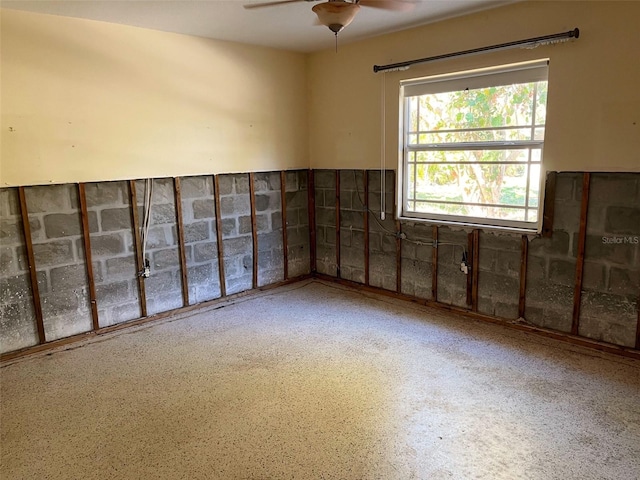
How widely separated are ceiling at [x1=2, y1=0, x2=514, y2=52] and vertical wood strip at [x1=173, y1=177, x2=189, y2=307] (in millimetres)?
1377

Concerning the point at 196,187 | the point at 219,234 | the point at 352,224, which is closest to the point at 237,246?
the point at 219,234

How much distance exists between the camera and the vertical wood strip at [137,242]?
3.90 metres

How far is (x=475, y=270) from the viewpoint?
3.95 meters

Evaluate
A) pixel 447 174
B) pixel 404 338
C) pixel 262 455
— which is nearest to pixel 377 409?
pixel 262 455

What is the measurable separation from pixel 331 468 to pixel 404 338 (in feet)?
5.47

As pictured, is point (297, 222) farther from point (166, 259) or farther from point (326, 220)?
point (166, 259)

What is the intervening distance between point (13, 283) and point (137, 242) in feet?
3.20

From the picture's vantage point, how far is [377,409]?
263 centimetres

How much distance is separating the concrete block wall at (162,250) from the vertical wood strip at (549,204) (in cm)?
324

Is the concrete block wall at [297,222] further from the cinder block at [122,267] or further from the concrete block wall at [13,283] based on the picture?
the concrete block wall at [13,283]

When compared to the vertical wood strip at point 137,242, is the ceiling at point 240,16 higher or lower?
higher

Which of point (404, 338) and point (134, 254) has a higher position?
point (134, 254)

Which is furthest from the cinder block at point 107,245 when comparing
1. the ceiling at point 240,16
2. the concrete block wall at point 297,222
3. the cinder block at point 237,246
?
the concrete block wall at point 297,222

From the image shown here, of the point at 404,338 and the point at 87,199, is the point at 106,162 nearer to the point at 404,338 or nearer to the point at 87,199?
the point at 87,199
